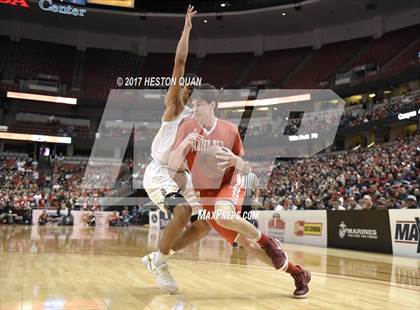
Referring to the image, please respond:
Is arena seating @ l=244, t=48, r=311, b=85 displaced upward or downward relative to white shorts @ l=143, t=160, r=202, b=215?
upward

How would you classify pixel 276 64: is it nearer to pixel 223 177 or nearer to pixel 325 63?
pixel 325 63

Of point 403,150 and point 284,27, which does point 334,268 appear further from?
point 284,27

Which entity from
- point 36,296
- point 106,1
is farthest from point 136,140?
point 36,296

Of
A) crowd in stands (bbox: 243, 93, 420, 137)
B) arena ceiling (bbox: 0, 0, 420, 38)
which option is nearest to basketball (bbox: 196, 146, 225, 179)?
crowd in stands (bbox: 243, 93, 420, 137)

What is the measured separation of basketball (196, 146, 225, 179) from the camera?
4113 millimetres

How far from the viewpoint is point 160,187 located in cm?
426

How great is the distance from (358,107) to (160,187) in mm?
29857

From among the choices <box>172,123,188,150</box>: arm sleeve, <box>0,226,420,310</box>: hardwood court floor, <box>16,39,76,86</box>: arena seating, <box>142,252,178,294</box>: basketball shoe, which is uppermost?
<box>16,39,76,86</box>: arena seating

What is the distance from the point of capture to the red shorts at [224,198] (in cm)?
410

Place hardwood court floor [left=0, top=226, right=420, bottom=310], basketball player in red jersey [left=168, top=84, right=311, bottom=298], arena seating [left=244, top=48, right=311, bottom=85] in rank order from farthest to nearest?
1. arena seating [left=244, top=48, right=311, bottom=85]
2. basketball player in red jersey [left=168, top=84, right=311, bottom=298]
3. hardwood court floor [left=0, top=226, right=420, bottom=310]

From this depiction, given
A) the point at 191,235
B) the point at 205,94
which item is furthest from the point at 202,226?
the point at 205,94

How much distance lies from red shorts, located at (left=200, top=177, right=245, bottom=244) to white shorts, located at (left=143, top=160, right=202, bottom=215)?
10 centimetres

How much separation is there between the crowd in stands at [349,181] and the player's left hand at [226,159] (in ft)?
30.2

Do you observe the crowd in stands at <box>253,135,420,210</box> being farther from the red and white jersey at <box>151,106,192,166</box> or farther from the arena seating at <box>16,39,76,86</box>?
the arena seating at <box>16,39,76,86</box>
